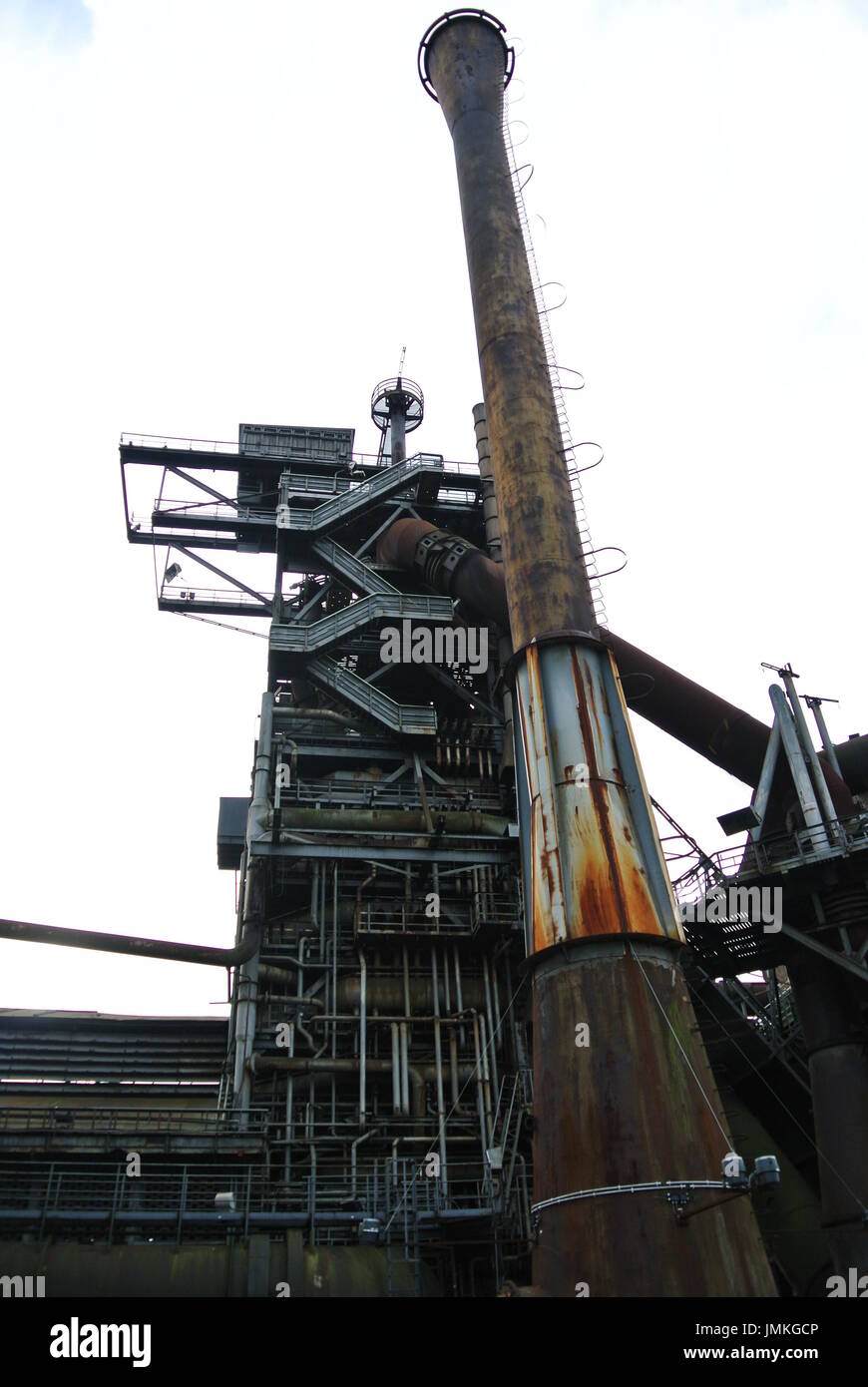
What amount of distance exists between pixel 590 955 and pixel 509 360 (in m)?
15.1

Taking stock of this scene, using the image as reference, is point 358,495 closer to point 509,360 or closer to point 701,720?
point 509,360

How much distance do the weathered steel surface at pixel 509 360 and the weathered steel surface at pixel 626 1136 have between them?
7695 millimetres

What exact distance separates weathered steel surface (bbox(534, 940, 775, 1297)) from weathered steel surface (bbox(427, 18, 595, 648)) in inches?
303

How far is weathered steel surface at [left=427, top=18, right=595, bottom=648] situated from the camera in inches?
861

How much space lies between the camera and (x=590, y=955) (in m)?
17.3

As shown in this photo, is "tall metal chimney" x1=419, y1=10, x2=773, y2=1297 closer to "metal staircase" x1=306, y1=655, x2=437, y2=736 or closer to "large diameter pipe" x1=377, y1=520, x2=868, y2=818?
"large diameter pipe" x1=377, y1=520, x2=868, y2=818

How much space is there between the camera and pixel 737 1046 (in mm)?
26109

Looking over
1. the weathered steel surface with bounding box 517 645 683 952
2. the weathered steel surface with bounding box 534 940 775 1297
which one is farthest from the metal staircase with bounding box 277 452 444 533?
the weathered steel surface with bounding box 534 940 775 1297

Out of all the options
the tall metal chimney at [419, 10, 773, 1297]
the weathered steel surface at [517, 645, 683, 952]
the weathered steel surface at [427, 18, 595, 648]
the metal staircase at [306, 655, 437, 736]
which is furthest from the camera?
the metal staircase at [306, 655, 437, 736]

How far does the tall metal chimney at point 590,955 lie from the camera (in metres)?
14.8

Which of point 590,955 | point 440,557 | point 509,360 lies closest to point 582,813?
point 590,955

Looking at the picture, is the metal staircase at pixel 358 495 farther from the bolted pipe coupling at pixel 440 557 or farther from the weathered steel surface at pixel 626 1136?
the weathered steel surface at pixel 626 1136

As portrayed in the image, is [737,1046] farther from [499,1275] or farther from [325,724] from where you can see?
[325,724]

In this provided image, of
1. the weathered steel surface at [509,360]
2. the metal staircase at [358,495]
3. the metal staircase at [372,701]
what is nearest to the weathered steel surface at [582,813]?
the weathered steel surface at [509,360]
